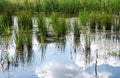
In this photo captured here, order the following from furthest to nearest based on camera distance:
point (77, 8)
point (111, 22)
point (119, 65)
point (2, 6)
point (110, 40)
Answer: point (2, 6) → point (77, 8) → point (111, 22) → point (110, 40) → point (119, 65)

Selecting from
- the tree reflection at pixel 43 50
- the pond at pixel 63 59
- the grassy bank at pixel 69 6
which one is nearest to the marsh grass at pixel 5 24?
the pond at pixel 63 59

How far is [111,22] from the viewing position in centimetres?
1464

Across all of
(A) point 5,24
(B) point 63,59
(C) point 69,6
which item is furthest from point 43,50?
(C) point 69,6

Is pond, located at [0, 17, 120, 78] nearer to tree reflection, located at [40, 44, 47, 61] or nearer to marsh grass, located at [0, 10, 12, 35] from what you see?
tree reflection, located at [40, 44, 47, 61]

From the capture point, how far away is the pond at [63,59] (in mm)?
8459

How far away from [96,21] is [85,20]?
47 cm

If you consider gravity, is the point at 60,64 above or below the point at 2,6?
below

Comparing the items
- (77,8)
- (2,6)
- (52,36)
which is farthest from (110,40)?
(2,6)

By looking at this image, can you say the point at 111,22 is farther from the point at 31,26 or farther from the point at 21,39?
the point at 21,39

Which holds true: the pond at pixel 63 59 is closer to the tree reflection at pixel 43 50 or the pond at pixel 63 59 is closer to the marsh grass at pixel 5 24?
the tree reflection at pixel 43 50

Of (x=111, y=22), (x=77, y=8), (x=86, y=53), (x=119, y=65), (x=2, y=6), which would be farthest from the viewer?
(x=2, y=6)

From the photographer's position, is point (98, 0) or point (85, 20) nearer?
point (85, 20)

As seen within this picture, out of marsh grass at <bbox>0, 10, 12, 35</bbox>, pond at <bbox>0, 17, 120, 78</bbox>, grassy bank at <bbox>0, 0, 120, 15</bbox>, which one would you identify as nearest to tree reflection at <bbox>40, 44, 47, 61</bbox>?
pond at <bbox>0, 17, 120, 78</bbox>

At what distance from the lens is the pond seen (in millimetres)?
8459
